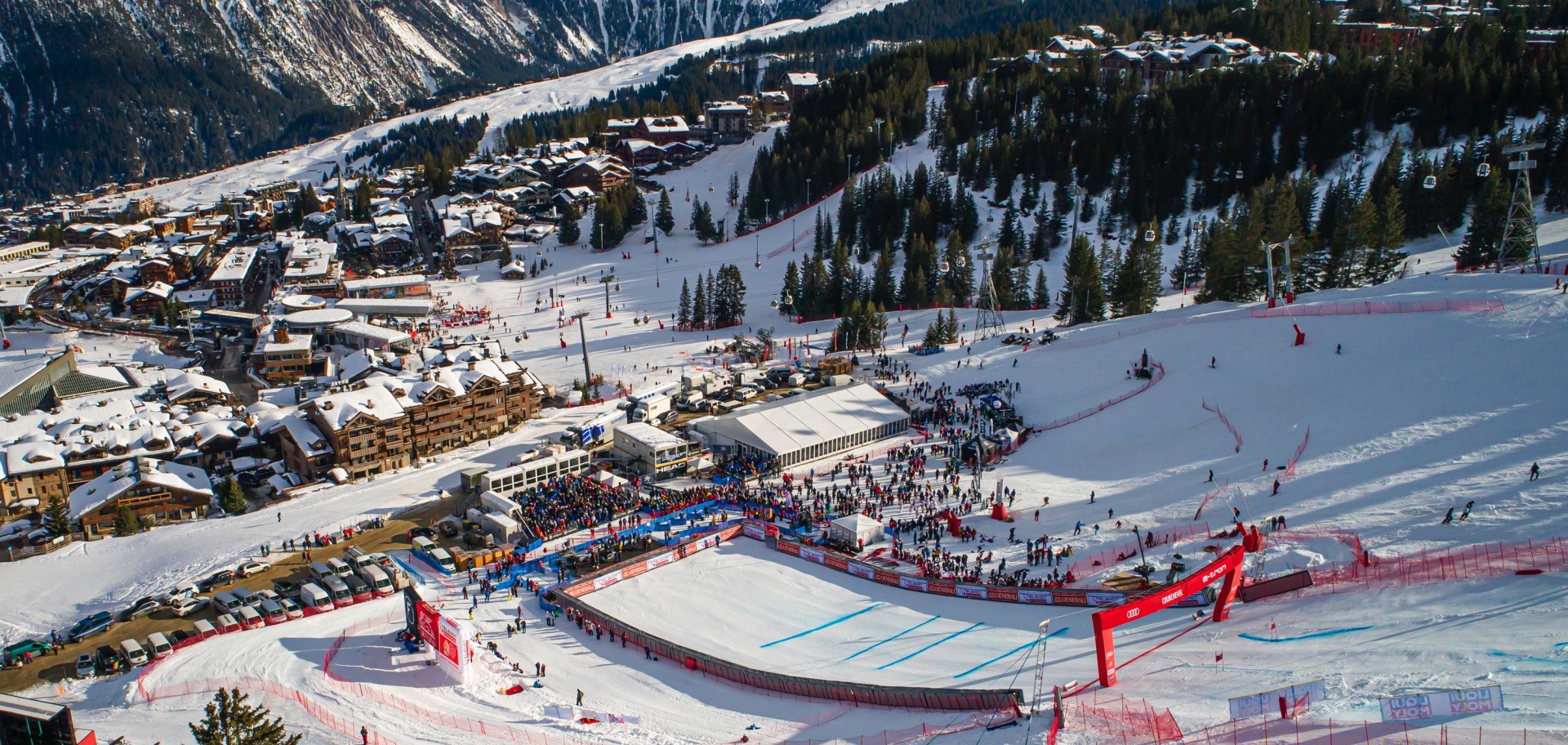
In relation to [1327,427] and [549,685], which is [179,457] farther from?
[1327,427]

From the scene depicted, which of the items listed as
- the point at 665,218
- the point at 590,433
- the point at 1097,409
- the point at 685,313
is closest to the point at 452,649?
the point at 590,433

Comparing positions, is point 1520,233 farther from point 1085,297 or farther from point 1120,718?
point 1120,718

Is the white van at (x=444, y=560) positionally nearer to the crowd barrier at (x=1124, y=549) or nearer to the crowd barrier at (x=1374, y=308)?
the crowd barrier at (x=1124, y=549)

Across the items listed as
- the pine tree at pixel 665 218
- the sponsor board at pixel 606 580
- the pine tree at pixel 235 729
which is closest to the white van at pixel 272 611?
the sponsor board at pixel 606 580

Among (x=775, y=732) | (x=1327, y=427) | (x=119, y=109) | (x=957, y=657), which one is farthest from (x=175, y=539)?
(x=119, y=109)

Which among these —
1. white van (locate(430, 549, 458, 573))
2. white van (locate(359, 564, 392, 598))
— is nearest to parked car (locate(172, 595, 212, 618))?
white van (locate(359, 564, 392, 598))
